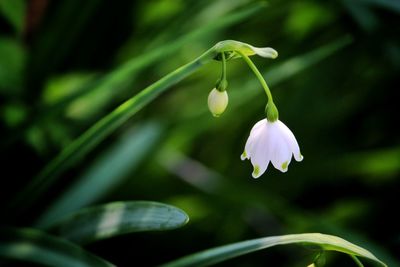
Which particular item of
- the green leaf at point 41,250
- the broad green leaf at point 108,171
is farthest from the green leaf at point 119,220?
the broad green leaf at point 108,171

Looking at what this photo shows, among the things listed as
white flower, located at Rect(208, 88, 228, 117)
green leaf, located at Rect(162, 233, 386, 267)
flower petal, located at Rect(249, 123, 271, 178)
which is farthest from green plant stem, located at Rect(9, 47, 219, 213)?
green leaf, located at Rect(162, 233, 386, 267)

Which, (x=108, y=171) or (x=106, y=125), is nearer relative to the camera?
(x=106, y=125)

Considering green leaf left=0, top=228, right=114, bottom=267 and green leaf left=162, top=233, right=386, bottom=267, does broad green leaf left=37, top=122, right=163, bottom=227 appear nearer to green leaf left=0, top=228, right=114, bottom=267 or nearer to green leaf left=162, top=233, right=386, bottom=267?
green leaf left=0, top=228, right=114, bottom=267

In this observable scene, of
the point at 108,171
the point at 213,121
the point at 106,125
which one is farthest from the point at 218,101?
the point at 213,121

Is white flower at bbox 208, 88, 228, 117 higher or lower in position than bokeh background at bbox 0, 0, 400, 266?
lower

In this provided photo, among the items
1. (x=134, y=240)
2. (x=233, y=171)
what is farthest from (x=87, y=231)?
(x=233, y=171)

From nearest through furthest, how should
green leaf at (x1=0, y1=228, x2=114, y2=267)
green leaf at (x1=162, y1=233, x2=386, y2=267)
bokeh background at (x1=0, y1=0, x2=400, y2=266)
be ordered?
green leaf at (x1=162, y1=233, x2=386, y2=267) < green leaf at (x1=0, y1=228, x2=114, y2=267) < bokeh background at (x1=0, y1=0, x2=400, y2=266)

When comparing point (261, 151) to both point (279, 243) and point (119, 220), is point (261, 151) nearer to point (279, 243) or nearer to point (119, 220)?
point (279, 243)

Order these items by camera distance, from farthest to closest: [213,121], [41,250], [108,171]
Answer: [213,121] → [108,171] → [41,250]

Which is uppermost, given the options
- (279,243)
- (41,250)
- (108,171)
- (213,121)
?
(213,121)
